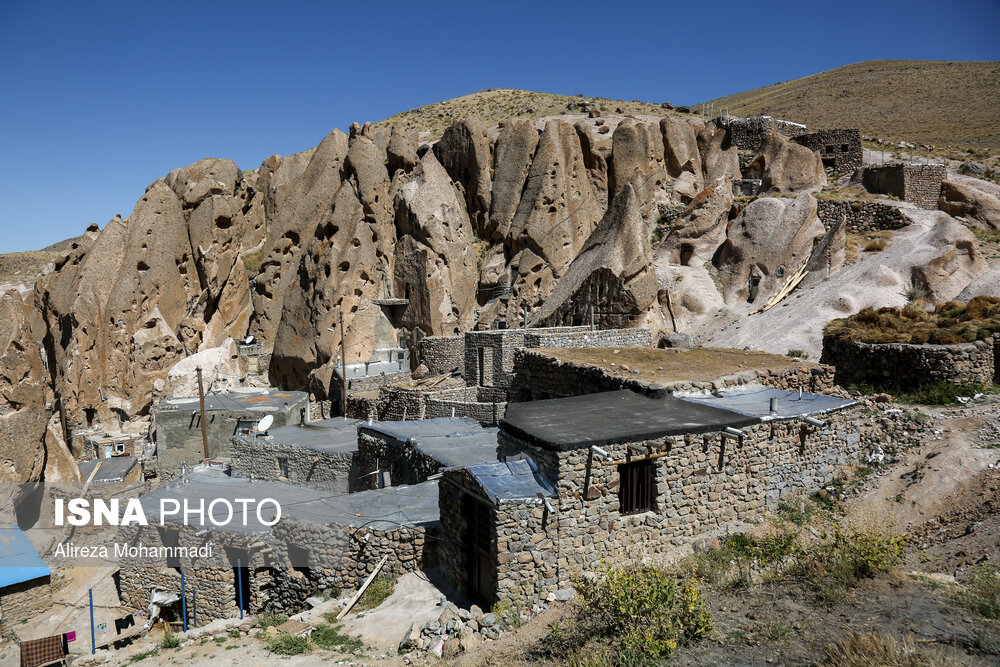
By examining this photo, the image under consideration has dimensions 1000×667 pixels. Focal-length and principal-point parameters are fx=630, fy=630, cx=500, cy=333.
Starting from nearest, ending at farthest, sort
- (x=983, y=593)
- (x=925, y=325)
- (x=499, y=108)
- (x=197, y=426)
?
(x=983, y=593)
(x=925, y=325)
(x=197, y=426)
(x=499, y=108)

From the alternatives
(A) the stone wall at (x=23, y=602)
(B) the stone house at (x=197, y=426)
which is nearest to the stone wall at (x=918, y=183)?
(B) the stone house at (x=197, y=426)

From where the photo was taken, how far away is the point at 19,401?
15164 millimetres

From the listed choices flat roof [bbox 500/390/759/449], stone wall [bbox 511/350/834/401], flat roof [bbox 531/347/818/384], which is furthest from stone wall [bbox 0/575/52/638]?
flat roof [bbox 531/347/818/384]

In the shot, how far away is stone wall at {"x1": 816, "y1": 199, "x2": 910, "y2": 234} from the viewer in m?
23.8

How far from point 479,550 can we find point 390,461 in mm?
6089

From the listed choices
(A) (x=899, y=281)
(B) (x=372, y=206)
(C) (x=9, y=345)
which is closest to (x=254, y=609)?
(C) (x=9, y=345)

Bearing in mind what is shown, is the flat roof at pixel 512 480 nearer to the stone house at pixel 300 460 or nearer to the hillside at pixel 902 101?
the stone house at pixel 300 460

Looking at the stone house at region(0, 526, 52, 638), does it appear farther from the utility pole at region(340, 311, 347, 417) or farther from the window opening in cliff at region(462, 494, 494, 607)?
the utility pole at region(340, 311, 347, 417)

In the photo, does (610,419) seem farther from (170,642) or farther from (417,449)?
(170,642)

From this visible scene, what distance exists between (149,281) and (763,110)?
212 ft

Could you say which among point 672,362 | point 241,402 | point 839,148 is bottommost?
point 241,402

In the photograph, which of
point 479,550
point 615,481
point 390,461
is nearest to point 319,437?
point 390,461

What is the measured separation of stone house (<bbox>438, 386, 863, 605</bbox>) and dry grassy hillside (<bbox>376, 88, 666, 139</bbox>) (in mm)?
41071

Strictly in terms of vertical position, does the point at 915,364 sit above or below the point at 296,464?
above
